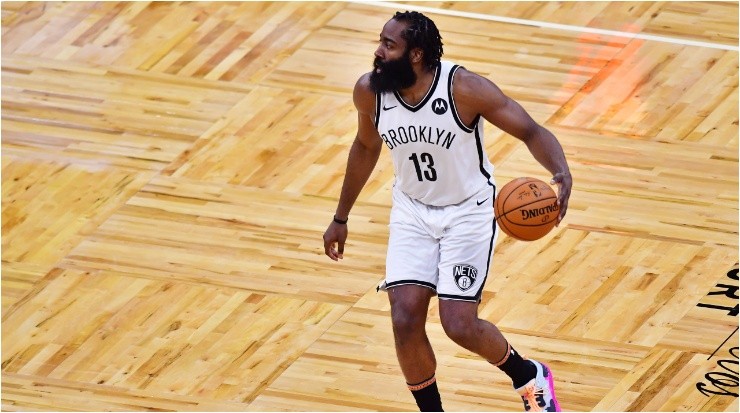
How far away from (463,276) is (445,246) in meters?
0.18

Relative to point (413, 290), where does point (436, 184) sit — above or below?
above

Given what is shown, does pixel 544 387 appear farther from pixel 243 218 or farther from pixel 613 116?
pixel 613 116

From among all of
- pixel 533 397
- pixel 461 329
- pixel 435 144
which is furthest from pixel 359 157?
pixel 533 397

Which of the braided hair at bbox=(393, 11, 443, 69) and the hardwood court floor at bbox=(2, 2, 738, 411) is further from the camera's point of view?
the hardwood court floor at bbox=(2, 2, 738, 411)

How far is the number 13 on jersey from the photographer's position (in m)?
7.66

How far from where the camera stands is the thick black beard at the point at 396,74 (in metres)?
7.49

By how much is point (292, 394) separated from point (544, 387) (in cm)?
147

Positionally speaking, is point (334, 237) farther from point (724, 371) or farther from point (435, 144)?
point (724, 371)

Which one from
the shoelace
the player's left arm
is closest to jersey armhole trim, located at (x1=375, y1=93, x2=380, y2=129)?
the player's left arm

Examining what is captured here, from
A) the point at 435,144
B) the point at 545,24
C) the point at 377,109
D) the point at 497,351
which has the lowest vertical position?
the point at 545,24

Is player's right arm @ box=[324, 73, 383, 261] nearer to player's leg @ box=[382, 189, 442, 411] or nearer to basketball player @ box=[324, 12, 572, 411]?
basketball player @ box=[324, 12, 572, 411]

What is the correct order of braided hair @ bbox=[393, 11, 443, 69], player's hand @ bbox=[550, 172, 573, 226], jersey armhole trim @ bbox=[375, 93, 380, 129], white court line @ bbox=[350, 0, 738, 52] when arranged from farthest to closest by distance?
white court line @ bbox=[350, 0, 738, 52], jersey armhole trim @ bbox=[375, 93, 380, 129], braided hair @ bbox=[393, 11, 443, 69], player's hand @ bbox=[550, 172, 573, 226]

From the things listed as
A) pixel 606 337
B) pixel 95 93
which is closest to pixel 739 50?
pixel 606 337

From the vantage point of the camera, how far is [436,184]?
7.75 m
